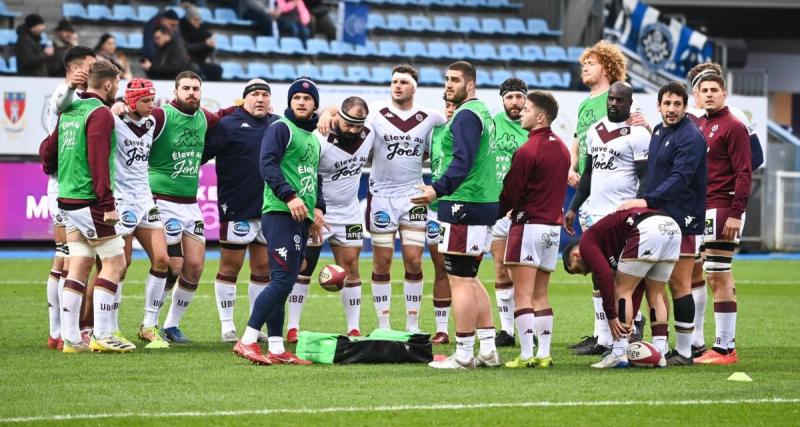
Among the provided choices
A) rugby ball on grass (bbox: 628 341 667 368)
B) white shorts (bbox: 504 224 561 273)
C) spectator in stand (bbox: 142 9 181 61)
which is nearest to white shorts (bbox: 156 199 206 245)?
white shorts (bbox: 504 224 561 273)

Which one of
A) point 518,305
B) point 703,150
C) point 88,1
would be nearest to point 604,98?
point 703,150

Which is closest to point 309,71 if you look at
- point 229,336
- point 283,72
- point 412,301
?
point 283,72

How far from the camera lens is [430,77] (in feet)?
87.2

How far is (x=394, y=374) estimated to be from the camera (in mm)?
9305

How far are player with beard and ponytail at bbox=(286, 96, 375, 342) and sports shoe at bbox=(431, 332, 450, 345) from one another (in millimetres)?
712

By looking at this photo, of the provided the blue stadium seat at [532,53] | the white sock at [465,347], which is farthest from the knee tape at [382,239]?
the blue stadium seat at [532,53]

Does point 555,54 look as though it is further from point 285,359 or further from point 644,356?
point 285,359

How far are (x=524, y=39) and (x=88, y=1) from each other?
32.3ft

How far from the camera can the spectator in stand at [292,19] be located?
88.3 feet

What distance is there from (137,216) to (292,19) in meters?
16.7

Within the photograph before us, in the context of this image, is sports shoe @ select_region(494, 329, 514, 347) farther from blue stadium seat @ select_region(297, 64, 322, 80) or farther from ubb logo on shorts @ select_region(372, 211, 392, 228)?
blue stadium seat @ select_region(297, 64, 322, 80)

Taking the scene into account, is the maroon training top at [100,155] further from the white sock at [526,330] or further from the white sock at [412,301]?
the white sock at [526,330]

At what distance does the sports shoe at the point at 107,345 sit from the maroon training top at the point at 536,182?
3299 mm

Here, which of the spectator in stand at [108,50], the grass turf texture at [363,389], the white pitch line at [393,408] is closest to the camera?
the white pitch line at [393,408]
